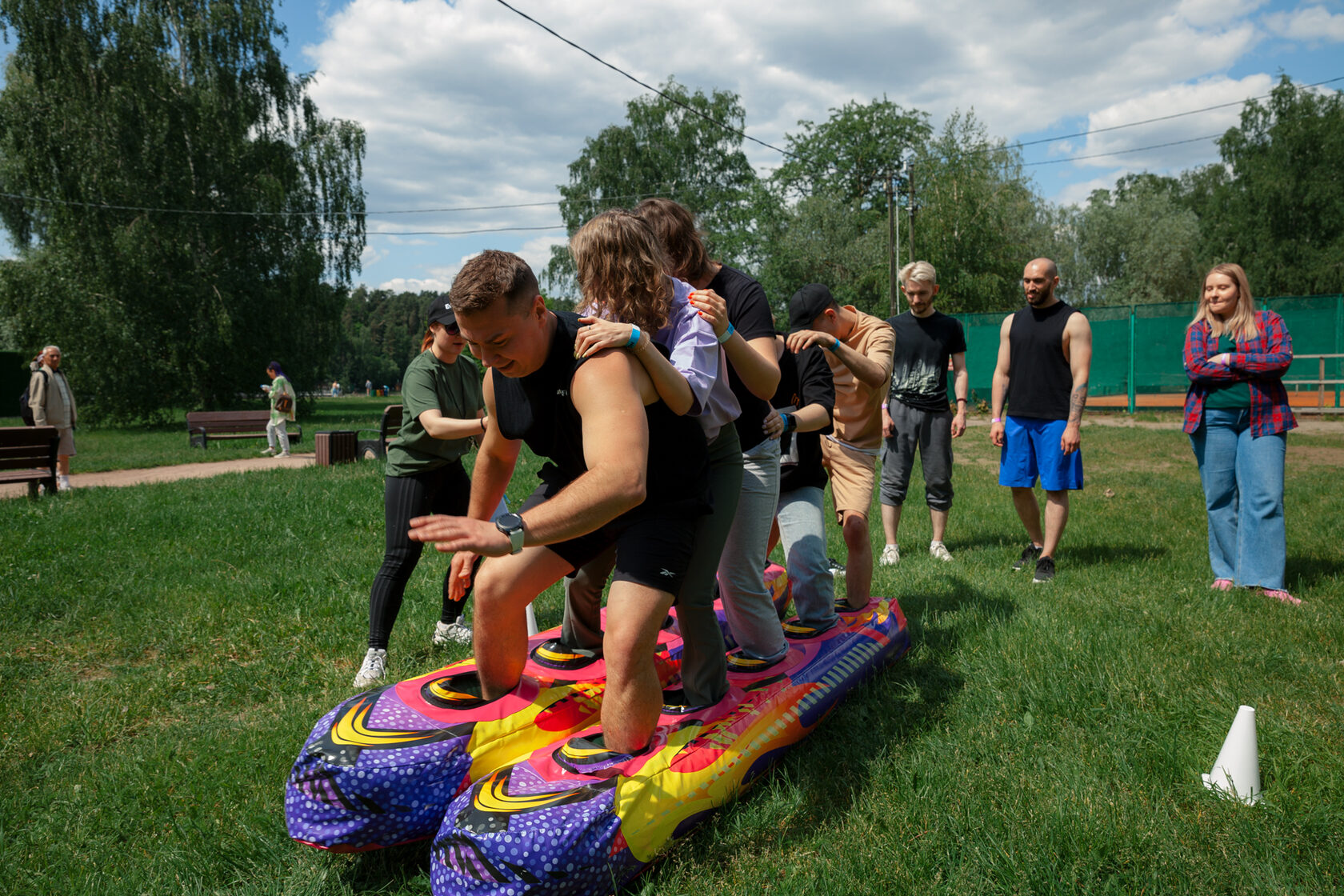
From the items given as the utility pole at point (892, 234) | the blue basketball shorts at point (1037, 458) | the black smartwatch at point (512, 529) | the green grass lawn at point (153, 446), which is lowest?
the green grass lawn at point (153, 446)

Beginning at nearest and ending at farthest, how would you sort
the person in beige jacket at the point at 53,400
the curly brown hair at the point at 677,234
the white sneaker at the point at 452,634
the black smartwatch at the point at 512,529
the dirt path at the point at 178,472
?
the black smartwatch at the point at 512,529, the curly brown hair at the point at 677,234, the white sneaker at the point at 452,634, the person in beige jacket at the point at 53,400, the dirt path at the point at 178,472

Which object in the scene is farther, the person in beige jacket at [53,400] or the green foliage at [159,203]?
the green foliage at [159,203]

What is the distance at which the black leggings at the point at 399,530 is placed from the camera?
464 cm

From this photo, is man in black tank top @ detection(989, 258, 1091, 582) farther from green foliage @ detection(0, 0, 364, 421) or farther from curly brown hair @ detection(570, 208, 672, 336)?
green foliage @ detection(0, 0, 364, 421)

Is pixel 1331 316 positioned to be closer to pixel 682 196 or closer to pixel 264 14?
pixel 682 196

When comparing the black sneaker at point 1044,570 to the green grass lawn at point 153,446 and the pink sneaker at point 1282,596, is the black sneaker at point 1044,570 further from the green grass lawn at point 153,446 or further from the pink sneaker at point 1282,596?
the green grass lawn at point 153,446

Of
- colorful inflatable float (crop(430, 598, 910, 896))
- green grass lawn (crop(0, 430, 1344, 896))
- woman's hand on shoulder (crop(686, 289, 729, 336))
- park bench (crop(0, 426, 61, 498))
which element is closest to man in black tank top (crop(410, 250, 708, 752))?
colorful inflatable float (crop(430, 598, 910, 896))

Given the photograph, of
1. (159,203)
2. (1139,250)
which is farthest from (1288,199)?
(159,203)

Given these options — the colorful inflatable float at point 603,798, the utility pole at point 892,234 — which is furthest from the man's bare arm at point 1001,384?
the utility pole at point 892,234

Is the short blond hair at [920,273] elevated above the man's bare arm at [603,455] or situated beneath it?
elevated above

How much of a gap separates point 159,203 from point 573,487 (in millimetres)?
28766

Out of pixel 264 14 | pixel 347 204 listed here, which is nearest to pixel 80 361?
pixel 347 204

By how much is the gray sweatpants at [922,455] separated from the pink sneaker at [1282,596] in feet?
7.68

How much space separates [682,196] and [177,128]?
969 inches
